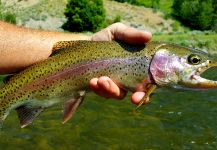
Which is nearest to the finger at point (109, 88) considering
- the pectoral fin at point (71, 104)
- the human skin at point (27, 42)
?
the pectoral fin at point (71, 104)

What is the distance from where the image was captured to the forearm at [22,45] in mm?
6266

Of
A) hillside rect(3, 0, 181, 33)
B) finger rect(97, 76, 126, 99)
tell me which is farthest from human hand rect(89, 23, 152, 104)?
hillside rect(3, 0, 181, 33)

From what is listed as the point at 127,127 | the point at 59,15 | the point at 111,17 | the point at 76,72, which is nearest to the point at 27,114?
the point at 76,72

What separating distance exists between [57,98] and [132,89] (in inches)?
32.4

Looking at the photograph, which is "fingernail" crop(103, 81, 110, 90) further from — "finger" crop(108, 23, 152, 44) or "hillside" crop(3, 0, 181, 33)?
"hillside" crop(3, 0, 181, 33)

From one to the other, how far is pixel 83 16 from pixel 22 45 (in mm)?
54867

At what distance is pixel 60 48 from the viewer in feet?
17.6

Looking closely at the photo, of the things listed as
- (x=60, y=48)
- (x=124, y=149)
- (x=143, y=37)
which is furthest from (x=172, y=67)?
(x=124, y=149)

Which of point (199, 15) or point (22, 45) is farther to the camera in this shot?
point (199, 15)

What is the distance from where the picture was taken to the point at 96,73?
17.1 ft

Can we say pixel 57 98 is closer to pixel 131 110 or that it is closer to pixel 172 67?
pixel 172 67

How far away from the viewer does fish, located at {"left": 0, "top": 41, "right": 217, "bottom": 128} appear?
16.6 ft

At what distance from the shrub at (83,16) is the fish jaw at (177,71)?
54.9 m

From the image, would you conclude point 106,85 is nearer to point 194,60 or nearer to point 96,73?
point 96,73
